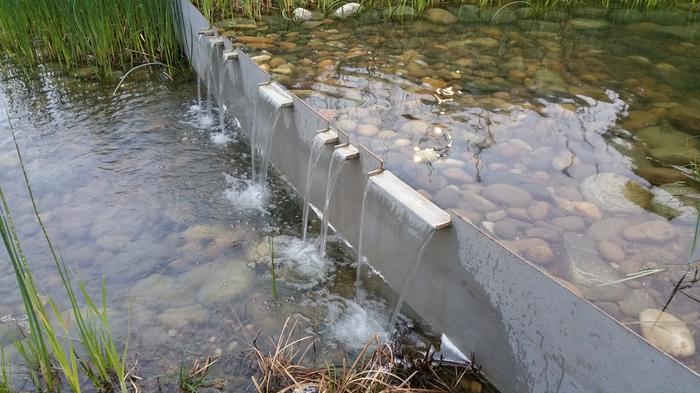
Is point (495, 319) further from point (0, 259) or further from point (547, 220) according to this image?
point (0, 259)

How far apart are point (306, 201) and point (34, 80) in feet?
8.11

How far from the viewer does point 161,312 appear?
2037 mm

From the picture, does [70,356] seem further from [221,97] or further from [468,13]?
[468,13]

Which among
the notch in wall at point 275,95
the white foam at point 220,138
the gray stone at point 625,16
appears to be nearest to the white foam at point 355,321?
the notch in wall at point 275,95

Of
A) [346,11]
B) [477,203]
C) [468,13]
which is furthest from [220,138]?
[468,13]

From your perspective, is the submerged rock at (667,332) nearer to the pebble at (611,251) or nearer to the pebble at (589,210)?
→ the pebble at (611,251)

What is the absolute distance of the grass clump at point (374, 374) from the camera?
1590 mm

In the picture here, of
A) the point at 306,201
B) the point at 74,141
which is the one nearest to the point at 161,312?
the point at 306,201

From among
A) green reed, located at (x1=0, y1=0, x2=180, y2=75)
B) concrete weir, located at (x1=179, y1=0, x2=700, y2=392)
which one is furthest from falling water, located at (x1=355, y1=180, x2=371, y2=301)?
green reed, located at (x1=0, y1=0, x2=180, y2=75)

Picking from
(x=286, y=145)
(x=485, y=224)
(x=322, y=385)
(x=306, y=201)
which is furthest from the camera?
(x=286, y=145)

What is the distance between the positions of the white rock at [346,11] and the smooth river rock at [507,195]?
2674 mm

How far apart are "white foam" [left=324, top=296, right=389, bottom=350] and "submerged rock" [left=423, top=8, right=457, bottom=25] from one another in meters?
3.08

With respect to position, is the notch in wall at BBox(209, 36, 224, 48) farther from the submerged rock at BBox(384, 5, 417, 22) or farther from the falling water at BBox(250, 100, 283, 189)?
the submerged rock at BBox(384, 5, 417, 22)

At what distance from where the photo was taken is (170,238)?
2.41 m
